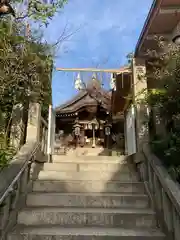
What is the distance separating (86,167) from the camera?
448 centimetres

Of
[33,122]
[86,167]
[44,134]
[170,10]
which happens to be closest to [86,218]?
[86,167]

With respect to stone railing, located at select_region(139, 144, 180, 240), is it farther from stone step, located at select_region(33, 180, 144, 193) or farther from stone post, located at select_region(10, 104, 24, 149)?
stone post, located at select_region(10, 104, 24, 149)

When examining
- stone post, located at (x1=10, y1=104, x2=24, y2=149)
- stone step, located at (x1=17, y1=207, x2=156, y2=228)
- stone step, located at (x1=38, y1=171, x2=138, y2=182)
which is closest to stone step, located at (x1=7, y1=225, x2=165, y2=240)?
stone step, located at (x1=17, y1=207, x2=156, y2=228)

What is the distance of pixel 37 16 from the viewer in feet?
13.6

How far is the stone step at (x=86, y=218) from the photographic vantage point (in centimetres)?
300

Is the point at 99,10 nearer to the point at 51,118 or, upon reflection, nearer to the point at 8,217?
the point at 51,118

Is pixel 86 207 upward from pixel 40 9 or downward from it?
downward

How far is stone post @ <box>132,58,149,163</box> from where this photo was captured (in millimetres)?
4586

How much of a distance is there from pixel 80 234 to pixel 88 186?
1.11m

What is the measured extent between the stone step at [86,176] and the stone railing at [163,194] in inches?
13.1

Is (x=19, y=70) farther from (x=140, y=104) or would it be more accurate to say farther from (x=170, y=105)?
(x=170, y=105)

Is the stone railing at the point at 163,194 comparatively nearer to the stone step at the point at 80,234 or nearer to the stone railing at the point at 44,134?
the stone step at the point at 80,234

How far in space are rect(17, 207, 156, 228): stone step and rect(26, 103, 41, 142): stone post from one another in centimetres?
162

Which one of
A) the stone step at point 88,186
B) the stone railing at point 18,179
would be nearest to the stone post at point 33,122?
the stone railing at point 18,179
